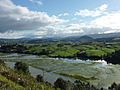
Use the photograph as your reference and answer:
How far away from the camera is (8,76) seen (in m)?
23.6

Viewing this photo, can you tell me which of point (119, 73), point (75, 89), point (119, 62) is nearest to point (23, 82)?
point (75, 89)

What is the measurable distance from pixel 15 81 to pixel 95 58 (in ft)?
565

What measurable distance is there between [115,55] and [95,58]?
57.5 feet

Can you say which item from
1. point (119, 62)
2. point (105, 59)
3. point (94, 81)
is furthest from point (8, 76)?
point (105, 59)

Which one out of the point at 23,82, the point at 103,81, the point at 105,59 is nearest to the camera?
the point at 23,82

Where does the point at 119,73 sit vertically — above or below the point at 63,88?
below

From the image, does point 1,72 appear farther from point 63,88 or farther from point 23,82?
point 63,88

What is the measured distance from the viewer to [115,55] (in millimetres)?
180500

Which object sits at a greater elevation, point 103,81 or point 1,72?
point 1,72

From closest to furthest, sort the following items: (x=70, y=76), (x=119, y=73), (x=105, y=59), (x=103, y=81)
A: (x=103, y=81) → (x=70, y=76) → (x=119, y=73) → (x=105, y=59)

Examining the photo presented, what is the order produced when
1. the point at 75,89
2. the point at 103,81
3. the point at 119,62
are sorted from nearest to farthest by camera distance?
1. the point at 75,89
2. the point at 103,81
3. the point at 119,62

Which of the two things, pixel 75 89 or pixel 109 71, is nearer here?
pixel 75 89

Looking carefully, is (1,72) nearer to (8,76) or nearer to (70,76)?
(8,76)

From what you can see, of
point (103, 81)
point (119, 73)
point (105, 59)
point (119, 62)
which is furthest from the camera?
point (105, 59)
